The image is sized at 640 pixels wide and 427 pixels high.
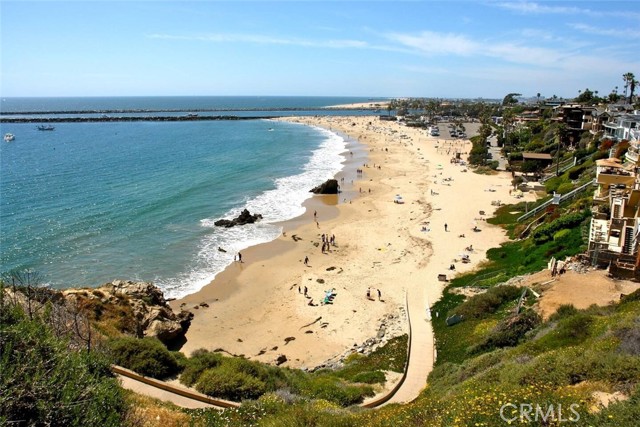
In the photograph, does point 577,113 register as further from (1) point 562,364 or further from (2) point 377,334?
(1) point 562,364

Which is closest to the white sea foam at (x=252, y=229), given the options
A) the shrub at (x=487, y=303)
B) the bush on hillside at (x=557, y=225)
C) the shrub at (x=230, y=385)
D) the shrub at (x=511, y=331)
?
the shrub at (x=230, y=385)

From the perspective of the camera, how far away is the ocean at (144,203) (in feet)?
94.9

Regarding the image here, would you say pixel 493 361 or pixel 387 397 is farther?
pixel 387 397

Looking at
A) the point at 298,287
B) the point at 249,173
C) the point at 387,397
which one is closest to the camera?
the point at 387,397

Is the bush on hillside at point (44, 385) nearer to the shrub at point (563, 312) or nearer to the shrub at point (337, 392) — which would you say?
the shrub at point (337, 392)

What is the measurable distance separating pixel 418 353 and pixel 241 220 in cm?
2381

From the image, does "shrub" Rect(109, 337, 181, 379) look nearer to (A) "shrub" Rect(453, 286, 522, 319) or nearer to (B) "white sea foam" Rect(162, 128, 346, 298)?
(B) "white sea foam" Rect(162, 128, 346, 298)

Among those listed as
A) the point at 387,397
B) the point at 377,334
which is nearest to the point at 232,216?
the point at 377,334

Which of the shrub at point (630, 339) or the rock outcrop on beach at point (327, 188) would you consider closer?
the shrub at point (630, 339)

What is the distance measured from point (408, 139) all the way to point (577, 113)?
40.5m

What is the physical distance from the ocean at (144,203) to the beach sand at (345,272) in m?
3.06

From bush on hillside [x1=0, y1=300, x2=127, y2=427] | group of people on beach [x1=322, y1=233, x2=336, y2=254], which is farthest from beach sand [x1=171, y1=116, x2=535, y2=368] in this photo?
bush on hillside [x1=0, y1=300, x2=127, y2=427]

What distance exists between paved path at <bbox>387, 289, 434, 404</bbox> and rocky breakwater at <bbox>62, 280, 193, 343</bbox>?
36.8ft

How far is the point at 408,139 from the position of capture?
95.9 m
